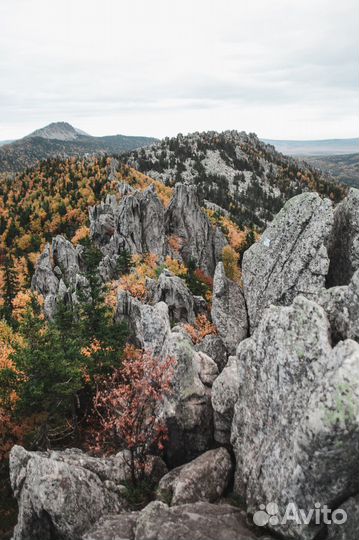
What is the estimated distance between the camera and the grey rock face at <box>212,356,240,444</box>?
21984mm

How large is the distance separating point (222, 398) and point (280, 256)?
41.1 ft

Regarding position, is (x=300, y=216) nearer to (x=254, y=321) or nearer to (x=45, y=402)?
(x=254, y=321)

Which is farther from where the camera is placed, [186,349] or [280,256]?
[280,256]

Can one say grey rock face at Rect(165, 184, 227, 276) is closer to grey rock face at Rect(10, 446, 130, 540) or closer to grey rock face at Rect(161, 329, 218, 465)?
grey rock face at Rect(161, 329, 218, 465)

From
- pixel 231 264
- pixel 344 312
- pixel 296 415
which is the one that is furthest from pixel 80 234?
pixel 296 415

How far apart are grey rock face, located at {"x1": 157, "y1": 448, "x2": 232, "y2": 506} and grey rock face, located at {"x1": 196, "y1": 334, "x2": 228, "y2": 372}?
43.2 ft

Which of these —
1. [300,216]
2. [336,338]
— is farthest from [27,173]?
[336,338]

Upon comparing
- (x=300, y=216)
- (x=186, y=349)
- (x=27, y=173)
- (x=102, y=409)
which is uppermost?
(x=27, y=173)

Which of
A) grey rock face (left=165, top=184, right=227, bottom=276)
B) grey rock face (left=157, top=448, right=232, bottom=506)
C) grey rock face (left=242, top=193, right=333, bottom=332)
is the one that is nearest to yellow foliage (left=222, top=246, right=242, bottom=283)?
grey rock face (left=165, top=184, right=227, bottom=276)

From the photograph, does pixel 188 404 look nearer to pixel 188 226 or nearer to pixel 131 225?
pixel 131 225

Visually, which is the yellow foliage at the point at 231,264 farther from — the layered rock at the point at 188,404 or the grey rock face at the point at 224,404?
the grey rock face at the point at 224,404

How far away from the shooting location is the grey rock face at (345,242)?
25.6 metres

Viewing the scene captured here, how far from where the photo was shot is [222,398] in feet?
73.1

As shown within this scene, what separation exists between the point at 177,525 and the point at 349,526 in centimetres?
651
